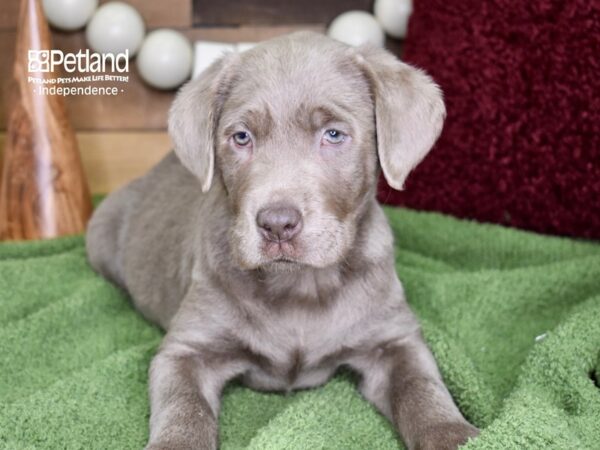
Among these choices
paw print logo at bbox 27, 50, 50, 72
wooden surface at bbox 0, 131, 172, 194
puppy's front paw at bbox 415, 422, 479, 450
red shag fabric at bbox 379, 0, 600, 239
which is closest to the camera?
puppy's front paw at bbox 415, 422, 479, 450

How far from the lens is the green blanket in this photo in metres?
2.46

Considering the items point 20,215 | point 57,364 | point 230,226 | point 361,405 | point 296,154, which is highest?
point 296,154

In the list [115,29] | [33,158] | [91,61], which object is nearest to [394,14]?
[115,29]

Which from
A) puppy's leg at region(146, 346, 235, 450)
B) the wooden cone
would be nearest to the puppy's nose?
puppy's leg at region(146, 346, 235, 450)

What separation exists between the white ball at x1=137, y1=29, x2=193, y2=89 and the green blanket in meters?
1.24

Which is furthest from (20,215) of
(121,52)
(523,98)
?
(523,98)

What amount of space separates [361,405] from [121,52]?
2943 mm

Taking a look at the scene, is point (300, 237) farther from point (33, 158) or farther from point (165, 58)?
point (165, 58)

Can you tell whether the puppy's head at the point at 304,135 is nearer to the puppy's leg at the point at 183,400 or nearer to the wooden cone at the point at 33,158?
the puppy's leg at the point at 183,400

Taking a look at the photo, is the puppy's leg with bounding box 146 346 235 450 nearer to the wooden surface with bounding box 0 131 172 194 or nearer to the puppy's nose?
the puppy's nose

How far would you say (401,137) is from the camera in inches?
105

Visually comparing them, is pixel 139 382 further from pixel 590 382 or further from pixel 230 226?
pixel 590 382

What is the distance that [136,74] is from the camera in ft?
16.9

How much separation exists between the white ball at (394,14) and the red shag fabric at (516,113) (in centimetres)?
35
